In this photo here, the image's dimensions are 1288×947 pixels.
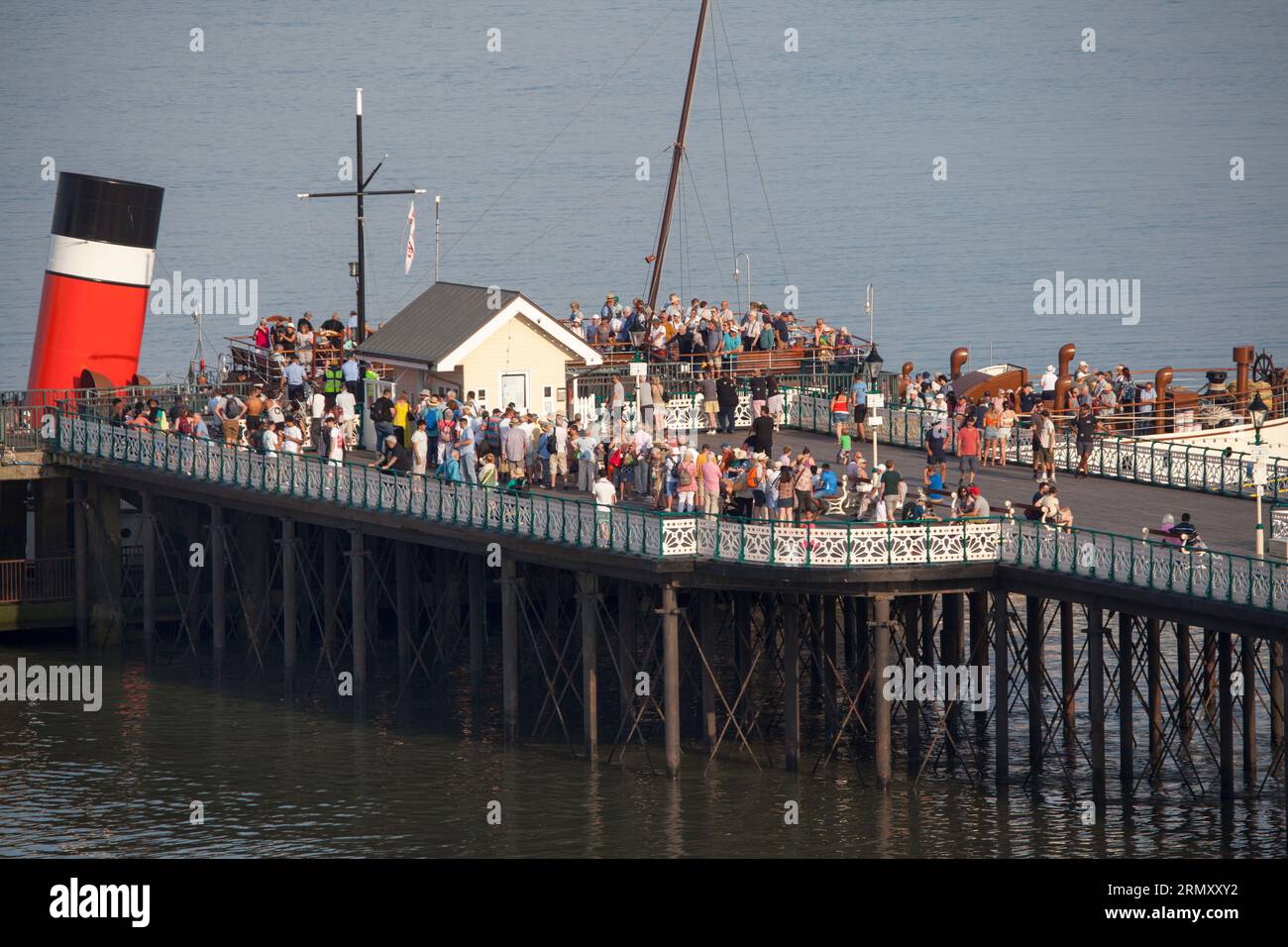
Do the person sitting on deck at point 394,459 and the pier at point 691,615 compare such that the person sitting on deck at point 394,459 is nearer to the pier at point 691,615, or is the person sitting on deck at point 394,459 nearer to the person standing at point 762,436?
the pier at point 691,615

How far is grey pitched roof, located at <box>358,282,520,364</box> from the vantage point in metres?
59.9

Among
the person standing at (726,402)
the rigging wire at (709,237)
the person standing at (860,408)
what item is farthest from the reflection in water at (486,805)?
the rigging wire at (709,237)

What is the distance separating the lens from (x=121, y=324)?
225ft

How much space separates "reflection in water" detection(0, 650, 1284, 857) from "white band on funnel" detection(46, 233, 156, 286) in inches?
630

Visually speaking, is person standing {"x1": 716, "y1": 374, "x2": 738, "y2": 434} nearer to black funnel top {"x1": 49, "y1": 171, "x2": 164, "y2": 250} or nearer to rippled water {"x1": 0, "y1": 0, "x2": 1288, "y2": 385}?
black funnel top {"x1": 49, "y1": 171, "x2": 164, "y2": 250}

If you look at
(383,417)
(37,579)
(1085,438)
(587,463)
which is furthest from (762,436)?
(37,579)

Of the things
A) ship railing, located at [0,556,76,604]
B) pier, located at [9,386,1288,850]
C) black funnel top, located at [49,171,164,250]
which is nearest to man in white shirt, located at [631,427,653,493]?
pier, located at [9,386,1288,850]

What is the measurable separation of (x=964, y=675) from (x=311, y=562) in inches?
655

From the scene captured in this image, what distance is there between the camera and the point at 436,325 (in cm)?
6106

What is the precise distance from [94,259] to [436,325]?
38.3 ft

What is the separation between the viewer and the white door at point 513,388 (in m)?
60.5

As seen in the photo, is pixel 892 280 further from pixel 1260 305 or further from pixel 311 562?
pixel 311 562

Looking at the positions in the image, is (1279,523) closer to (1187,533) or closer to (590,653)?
(1187,533)

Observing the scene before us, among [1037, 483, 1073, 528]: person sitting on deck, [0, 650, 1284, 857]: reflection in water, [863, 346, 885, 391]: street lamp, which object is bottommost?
[0, 650, 1284, 857]: reflection in water
